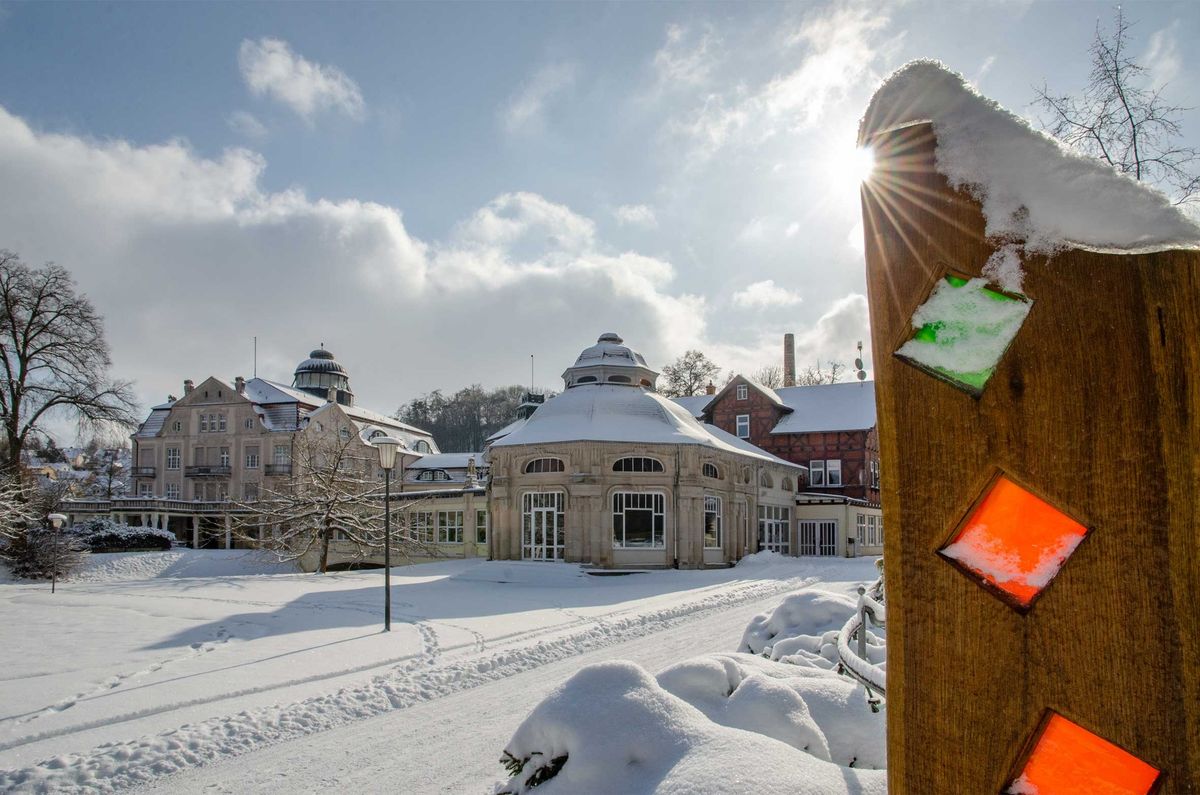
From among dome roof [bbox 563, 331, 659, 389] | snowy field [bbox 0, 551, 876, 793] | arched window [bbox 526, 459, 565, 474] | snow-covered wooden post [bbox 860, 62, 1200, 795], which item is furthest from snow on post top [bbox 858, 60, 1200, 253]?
dome roof [bbox 563, 331, 659, 389]

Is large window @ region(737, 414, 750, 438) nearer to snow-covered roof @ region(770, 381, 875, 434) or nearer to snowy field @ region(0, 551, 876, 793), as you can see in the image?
snow-covered roof @ region(770, 381, 875, 434)

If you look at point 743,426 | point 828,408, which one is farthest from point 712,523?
point 828,408

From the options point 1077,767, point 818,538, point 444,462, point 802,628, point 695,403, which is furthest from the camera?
A: point 444,462

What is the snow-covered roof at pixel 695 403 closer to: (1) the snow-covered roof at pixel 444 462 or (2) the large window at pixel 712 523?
(1) the snow-covered roof at pixel 444 462

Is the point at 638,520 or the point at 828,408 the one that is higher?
the point at 828,408

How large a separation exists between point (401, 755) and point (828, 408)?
1607 inches

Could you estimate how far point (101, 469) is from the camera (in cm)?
6028

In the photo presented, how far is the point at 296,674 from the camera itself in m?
8.88

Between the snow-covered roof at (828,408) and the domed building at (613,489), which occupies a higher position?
the snow-covered roof at (828,408)

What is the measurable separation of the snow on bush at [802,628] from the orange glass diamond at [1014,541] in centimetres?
643

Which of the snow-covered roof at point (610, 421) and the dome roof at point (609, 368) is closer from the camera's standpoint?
the snow-covered roof at point (610, 421)

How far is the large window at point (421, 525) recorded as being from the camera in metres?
36.8

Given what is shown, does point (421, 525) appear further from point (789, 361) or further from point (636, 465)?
point (789, 361)

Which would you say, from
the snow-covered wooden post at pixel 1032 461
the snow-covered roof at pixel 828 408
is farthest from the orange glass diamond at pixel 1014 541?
the snow-covered roof at pixel 828 408
